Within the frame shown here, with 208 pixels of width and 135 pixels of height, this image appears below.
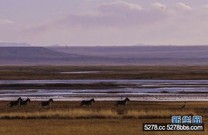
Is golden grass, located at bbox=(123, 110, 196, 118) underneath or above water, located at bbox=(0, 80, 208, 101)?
underneath

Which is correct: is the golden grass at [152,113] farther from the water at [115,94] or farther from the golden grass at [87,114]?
the water at [115,94]

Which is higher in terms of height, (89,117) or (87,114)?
(87,114)

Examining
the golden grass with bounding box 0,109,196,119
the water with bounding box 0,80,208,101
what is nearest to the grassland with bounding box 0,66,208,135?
the golden grass with bounding box 0,109,196,119

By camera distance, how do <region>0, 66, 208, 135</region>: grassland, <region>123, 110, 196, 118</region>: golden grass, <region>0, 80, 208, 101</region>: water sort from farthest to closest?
<region>0, 80, 208, 101</region>: water < <region>123, 110, 196, 118</region>: golden grass < <region>0, 66, 208, 135</region>: grassland

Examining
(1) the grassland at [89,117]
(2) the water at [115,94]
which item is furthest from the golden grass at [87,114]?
(2) the water at [115,94]

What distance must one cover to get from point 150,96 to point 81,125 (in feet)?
75.9

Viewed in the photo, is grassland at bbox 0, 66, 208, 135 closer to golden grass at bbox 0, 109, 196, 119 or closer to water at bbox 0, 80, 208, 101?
golden grass at bbox 0, 109, 196, 119

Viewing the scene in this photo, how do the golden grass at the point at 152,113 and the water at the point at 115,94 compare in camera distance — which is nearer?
the golden grass at the point at 152,113

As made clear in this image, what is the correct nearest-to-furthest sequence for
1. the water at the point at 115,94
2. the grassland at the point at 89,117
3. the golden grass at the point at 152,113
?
the grassland at the point at 89,117 → the golden grass at the point at 152,113 → the water at the point at 115,94

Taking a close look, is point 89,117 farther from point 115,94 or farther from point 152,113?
point 115,94

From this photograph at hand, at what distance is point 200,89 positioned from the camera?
66.9 m

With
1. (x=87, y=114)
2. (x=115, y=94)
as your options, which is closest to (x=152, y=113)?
(x=87, y=114)

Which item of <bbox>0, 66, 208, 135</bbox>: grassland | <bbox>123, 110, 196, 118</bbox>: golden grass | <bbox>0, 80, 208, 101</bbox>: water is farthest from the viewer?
<bbox>0, 80, 208, 101</bbox>: water

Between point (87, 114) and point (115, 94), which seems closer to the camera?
point (87, 114)
